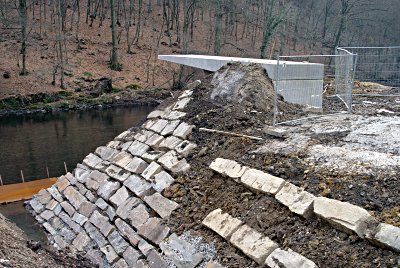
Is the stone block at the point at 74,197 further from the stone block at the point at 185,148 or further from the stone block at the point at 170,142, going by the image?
the stone block at the point at 185,148

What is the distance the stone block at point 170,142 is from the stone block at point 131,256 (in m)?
2.28

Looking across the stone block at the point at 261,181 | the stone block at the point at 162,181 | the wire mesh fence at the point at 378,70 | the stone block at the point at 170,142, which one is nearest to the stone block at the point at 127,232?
the stone block at the point at 162,181

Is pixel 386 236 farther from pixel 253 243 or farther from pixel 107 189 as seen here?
pixel 107 189

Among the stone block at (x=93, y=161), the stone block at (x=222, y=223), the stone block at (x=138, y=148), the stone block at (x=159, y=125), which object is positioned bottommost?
the stone block at (x=93, y=161)

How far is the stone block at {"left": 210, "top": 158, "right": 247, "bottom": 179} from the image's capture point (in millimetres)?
6422

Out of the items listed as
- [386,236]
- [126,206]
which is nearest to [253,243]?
[386,236]

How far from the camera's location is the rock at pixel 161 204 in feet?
21.7

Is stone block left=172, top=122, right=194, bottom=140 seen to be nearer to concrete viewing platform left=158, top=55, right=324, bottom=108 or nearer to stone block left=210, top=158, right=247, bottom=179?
stone block left=210, top=158, right=247, bottom=179

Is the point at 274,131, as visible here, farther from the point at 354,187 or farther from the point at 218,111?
the point at 354,187

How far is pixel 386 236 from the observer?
4.26 meters

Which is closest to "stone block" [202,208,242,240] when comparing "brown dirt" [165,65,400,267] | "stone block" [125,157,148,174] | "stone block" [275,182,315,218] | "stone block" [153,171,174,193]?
"brown dirt" [165,65,400,267]

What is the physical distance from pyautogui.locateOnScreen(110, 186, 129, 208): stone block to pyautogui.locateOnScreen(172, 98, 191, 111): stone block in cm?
234

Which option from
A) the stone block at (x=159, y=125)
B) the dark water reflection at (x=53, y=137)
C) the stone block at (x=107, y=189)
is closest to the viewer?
the stone block at (x=107, y=189)

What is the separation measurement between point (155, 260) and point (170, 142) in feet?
9.38
